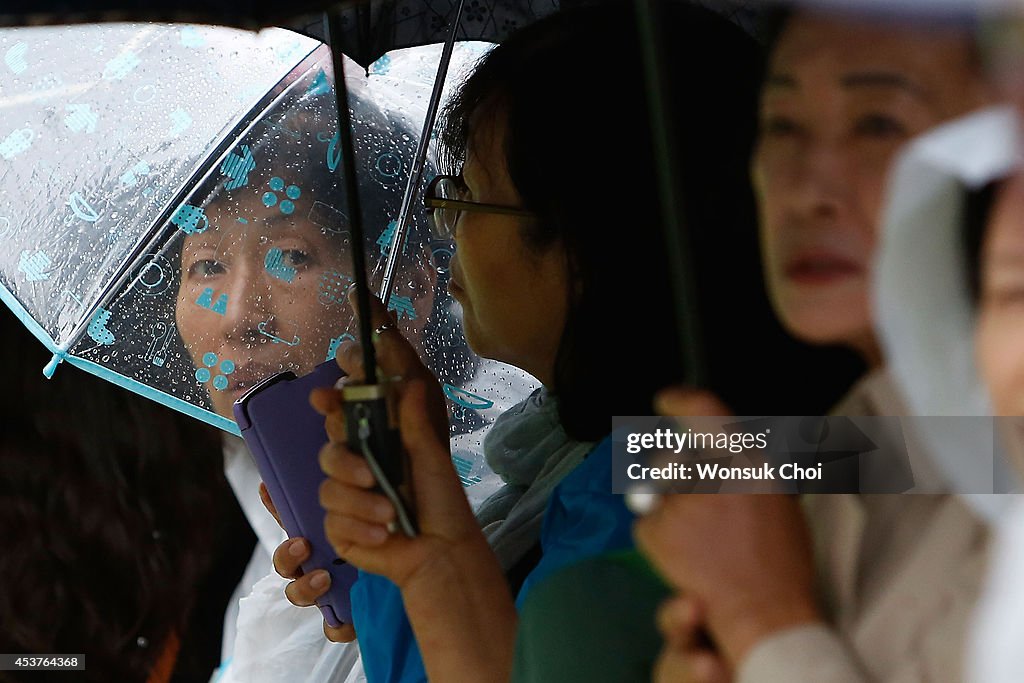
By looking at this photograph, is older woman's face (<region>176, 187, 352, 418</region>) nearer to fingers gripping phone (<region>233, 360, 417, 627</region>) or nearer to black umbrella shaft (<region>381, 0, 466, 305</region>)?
black umbrella shaft (<region>381, 0, 466, 305</region>)

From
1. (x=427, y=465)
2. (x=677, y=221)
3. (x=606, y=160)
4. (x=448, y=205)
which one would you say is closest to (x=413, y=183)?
(x=448, y=205)

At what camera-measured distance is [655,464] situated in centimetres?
100

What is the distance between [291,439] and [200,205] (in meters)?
0.46

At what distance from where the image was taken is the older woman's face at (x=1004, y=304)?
76 cm

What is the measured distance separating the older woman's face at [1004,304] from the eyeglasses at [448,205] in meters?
0.84

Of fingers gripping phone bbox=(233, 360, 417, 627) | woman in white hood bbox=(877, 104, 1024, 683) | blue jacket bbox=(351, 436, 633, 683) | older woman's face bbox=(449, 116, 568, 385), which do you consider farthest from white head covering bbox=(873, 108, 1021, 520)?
fingers gripping phone bbox=(233, 360, 417, 627)

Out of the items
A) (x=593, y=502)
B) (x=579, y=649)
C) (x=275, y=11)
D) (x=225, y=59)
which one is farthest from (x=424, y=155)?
(x=579, y=649)

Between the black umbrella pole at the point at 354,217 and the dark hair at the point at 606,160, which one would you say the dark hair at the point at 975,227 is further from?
the black umbrella pole at the point at 354,217

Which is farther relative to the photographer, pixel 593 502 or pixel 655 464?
pixel 593 502

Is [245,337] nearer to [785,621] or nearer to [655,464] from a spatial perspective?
[655,464]

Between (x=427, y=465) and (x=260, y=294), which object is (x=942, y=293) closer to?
(x=427, y=465)

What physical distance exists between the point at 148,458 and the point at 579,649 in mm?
2168

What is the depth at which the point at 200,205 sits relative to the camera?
1998 millimetres

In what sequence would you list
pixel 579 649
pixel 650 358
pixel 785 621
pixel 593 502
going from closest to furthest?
pixel 785 621, pixel 579 649, pixel 593 502, pixel 650 358
